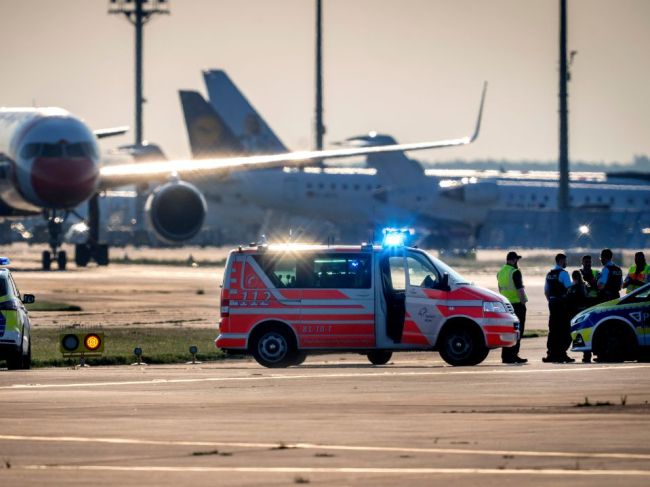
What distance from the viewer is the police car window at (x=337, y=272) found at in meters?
24.0

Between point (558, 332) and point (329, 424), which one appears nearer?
point (329, 424)

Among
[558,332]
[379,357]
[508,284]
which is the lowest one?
[379,357]

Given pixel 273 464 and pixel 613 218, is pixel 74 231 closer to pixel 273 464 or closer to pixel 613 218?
pixel 613 218

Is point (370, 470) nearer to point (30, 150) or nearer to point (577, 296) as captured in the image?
point (577, 296)

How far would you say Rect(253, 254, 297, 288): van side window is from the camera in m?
24.0

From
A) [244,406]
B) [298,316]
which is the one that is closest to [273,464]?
[244,406]

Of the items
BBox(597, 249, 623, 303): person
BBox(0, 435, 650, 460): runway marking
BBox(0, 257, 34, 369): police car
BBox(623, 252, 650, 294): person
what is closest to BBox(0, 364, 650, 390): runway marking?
BBox(0, 257, 34, 369): police car

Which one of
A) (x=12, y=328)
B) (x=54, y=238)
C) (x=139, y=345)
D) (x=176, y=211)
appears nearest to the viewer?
(x=12, y=328)

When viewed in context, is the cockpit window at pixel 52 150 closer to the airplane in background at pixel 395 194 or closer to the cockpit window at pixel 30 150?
the cockpit window at pixel 30 150

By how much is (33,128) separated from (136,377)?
29.6 m

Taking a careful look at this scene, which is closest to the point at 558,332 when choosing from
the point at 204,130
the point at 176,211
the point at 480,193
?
the point at 176,211

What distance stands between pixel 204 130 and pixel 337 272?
52.6m

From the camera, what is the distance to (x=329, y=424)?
49.1ft

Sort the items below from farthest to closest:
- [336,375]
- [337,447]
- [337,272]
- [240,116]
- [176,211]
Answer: [240,116] < [176,211] < [337,272] < [336,375] < [337,447]
